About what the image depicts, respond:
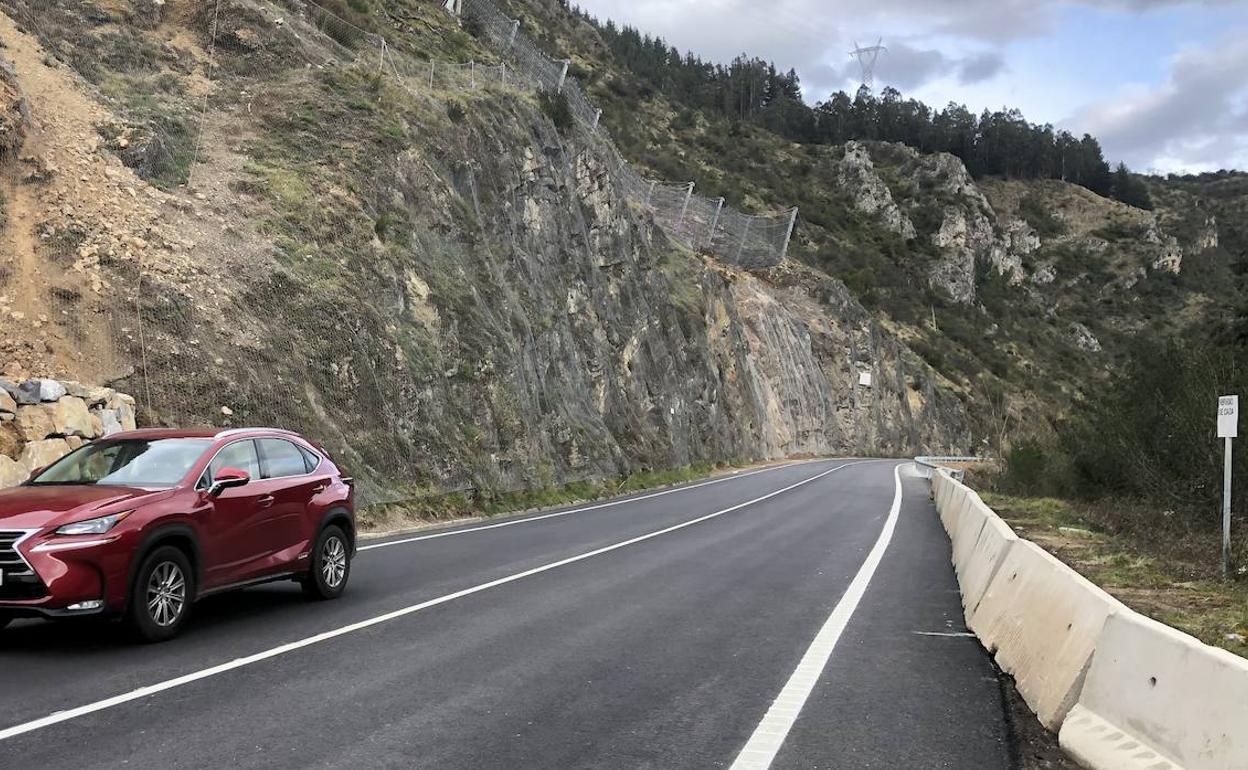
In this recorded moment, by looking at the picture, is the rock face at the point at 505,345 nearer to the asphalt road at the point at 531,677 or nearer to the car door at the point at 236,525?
the asphalt road at the point at 531,677

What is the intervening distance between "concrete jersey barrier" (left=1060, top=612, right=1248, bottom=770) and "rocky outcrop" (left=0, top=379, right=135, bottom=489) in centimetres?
1173

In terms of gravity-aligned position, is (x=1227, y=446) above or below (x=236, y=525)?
above

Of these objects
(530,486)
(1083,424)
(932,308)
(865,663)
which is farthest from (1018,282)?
(865,663)

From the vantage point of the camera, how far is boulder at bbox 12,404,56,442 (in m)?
13.2

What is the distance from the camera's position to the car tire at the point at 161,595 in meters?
7.57

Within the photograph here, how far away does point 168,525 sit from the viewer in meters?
7.88

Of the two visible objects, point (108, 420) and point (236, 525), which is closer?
point (236, 525)

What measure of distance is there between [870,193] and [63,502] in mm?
115641

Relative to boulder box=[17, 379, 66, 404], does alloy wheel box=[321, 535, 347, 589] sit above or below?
below

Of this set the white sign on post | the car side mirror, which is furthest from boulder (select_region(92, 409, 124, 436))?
the white sign on post

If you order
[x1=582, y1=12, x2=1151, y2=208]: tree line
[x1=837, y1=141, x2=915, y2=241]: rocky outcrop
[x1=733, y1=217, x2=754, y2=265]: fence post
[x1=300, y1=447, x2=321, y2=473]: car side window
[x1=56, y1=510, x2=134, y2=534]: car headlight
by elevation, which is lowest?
[x1=56, y1=510, x2=134, y2=534]: car headlight

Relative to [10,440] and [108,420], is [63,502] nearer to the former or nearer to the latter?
[10,440]

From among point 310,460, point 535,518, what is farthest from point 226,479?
point 535,518

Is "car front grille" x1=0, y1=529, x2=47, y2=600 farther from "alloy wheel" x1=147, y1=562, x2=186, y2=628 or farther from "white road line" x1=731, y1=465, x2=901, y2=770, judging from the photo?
"white road line" x1=731, y1=465, x2=901, y2=770
